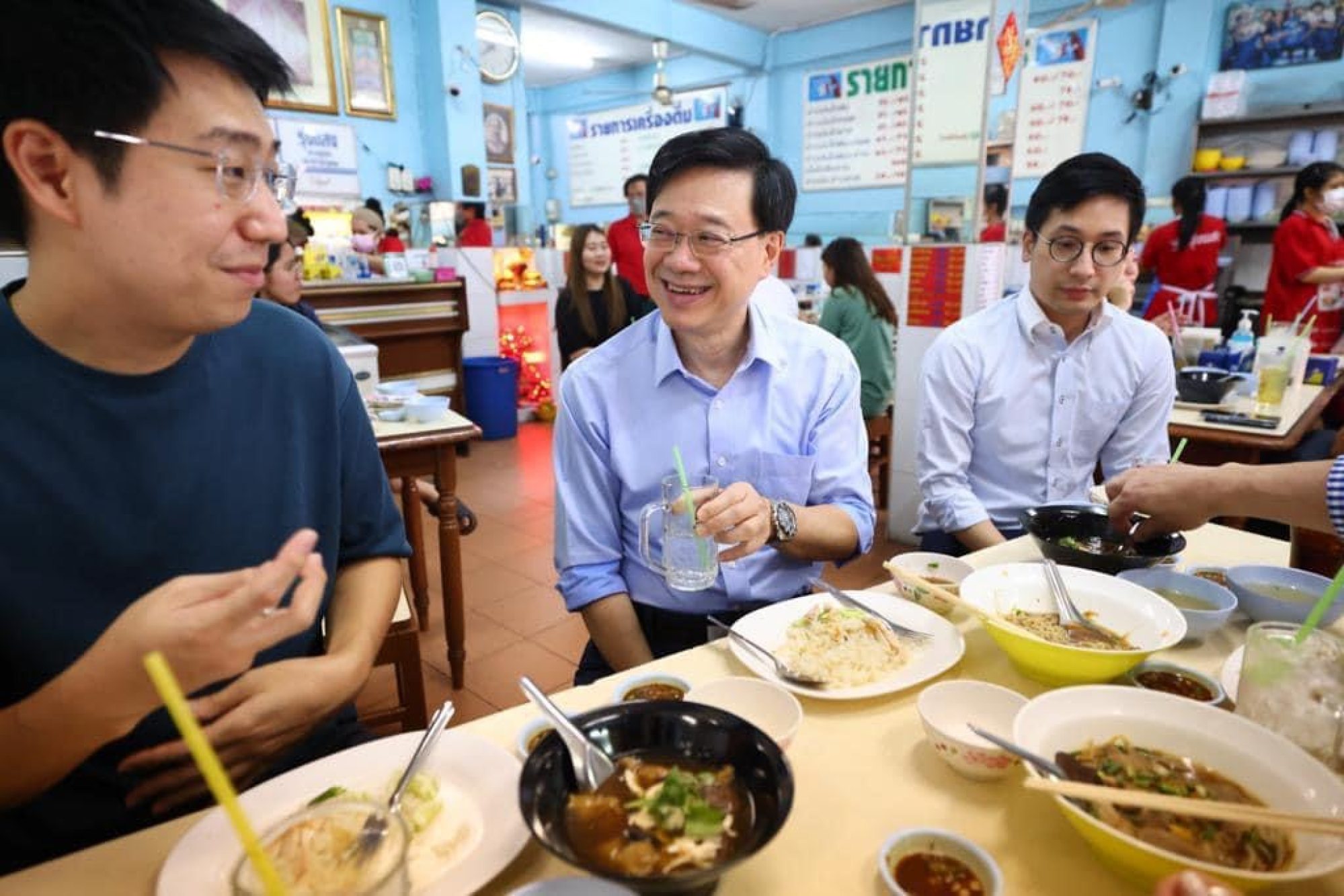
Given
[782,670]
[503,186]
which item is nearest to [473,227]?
[503,186]

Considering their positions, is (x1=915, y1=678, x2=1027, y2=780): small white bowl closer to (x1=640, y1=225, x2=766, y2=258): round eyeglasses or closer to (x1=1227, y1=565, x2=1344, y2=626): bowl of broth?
(x1=1227, y1=565, x2=1344, y2=626): bowl of broth

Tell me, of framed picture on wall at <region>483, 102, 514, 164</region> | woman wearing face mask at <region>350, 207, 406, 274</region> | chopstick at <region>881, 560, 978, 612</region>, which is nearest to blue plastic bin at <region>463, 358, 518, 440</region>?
woman wearing face mask at <region>350, 207, 406, 274</region>

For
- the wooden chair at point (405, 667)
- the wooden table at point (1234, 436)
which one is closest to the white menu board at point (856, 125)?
the wooden table at point (1234, 436)

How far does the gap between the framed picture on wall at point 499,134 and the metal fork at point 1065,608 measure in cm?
822

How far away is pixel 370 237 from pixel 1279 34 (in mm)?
8822

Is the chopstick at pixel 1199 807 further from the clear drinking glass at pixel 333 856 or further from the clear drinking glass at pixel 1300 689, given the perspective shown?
the clear drinking glass at pixel 333 856

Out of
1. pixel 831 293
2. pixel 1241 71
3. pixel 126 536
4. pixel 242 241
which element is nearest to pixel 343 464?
pixel 126 536

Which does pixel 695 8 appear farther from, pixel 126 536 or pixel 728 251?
pixel 126 536

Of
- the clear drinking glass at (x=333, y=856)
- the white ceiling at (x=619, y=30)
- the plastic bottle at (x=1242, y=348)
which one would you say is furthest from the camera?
the white ceiling at (x=619, y=30)

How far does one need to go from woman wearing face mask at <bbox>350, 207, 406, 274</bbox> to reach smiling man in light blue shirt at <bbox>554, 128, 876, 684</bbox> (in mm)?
5731

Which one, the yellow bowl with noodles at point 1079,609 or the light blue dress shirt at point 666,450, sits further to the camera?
the light blue dress shirt at point 666,450

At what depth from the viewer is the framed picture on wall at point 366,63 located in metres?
7.31

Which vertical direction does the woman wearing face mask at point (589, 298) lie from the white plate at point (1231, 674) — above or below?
above

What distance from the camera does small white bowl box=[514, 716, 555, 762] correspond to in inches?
44.3
